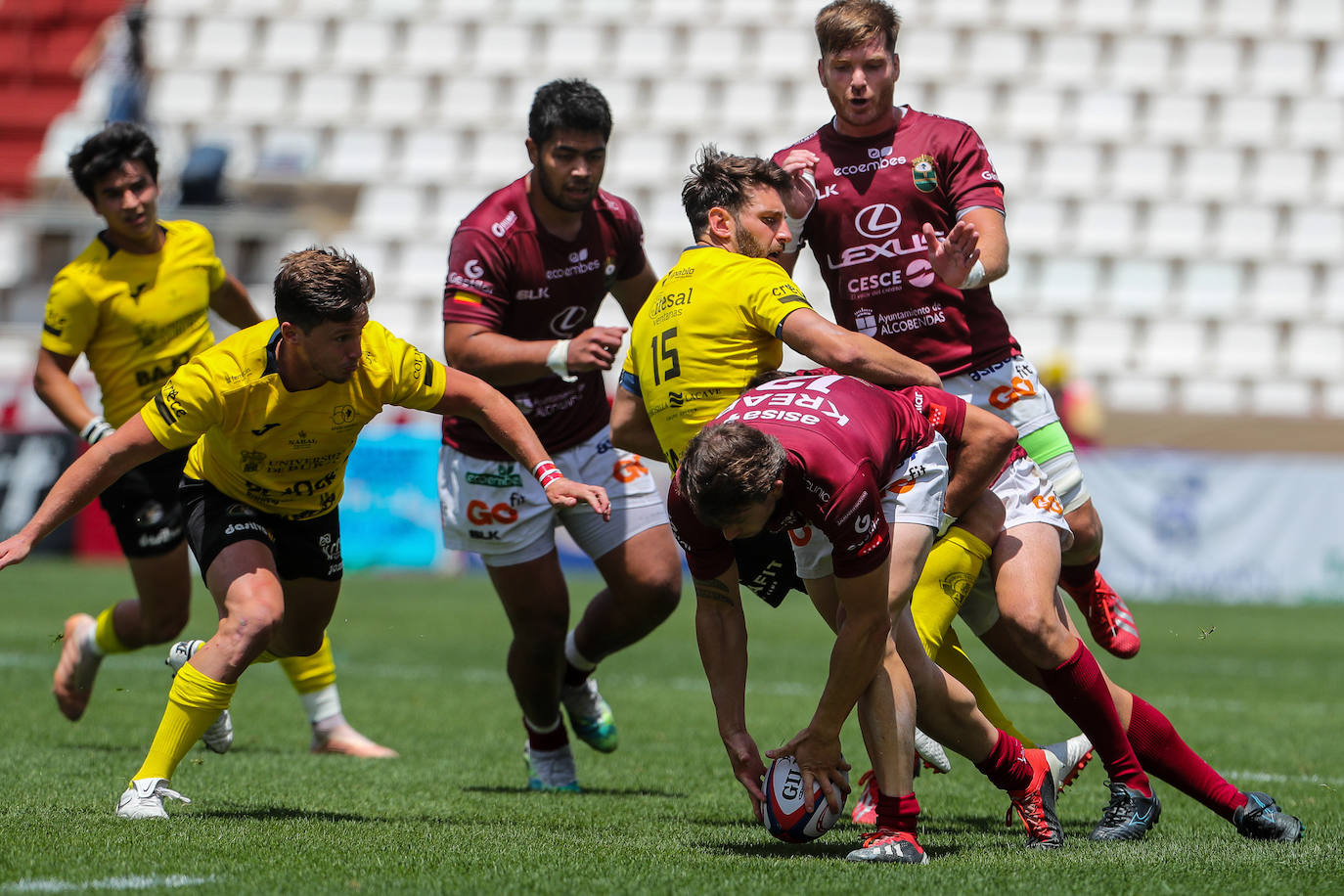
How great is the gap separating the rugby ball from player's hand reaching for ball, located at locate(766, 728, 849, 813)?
0.01 metres

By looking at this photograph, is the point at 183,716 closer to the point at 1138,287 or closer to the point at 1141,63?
the point at 1138,287

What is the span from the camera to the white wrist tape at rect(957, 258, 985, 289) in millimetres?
5027

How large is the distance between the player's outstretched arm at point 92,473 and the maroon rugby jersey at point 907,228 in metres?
2.33

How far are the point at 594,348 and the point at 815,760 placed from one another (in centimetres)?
174

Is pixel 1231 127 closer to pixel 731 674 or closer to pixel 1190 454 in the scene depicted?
pixel 1190 454

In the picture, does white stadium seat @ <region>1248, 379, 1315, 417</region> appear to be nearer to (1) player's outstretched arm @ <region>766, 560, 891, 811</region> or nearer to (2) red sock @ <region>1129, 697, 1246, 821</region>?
(2) red sock @ <region>1129, 697, 1246, 821</region>

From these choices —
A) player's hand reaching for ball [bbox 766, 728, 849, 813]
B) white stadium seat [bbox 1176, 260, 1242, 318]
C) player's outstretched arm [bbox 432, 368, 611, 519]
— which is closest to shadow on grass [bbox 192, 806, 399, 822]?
player's outstretched arm [bbox 432, 368, 611, 519]

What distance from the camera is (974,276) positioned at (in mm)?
5043

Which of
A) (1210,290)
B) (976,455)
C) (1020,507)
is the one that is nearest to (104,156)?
(976,455)

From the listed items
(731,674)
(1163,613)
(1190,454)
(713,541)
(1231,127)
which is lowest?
(1163,613)

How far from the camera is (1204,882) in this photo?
407 centimetres

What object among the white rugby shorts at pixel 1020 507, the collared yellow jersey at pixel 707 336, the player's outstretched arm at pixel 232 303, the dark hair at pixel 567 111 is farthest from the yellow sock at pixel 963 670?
the player's outstretched arm at pixel 232 303

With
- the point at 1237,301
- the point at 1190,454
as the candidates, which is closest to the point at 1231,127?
the point at 1237,301

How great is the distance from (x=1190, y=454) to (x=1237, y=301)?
5.56 metres
